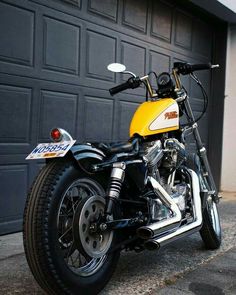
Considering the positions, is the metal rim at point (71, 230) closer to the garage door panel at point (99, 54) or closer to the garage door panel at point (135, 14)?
the garage door panel at point (99, 54)

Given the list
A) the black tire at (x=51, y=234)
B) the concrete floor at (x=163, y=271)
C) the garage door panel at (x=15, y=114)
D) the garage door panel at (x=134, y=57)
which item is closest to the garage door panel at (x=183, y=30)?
the garage door panel at (x=134, y=57)

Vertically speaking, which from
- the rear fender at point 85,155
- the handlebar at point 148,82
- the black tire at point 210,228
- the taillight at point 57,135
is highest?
the handlebar at point 148,82

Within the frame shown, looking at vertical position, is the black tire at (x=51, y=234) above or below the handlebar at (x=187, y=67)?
below

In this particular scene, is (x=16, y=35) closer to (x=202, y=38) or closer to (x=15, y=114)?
(x=15, y=114)

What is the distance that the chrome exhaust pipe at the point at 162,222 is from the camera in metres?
3.04

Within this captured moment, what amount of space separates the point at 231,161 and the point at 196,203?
4.85 metres

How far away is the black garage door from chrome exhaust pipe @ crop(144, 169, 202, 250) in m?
1.82

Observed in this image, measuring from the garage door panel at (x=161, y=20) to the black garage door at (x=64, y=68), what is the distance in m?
0.01

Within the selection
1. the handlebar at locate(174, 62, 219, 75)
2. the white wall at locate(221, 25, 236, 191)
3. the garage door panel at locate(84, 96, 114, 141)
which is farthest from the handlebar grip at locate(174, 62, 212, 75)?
the white wall at locate(221, 25, 236, 191)

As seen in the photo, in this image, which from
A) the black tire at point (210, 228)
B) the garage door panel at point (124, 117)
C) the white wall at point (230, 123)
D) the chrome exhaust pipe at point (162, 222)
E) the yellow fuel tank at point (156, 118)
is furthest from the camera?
the white wall at point (230, 123)

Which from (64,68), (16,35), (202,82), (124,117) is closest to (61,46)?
(64,68)

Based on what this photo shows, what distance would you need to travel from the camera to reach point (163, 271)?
143 inches

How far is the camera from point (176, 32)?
7273 mm

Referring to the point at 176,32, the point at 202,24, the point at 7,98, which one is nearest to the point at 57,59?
the point at 7,98
